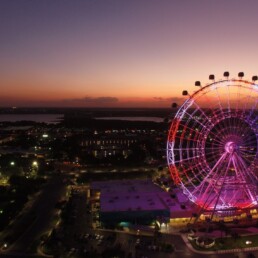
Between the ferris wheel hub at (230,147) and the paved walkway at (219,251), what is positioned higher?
the ferris wheel hub at (230,147)

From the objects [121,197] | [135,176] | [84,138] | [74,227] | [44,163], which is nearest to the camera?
[74,227]

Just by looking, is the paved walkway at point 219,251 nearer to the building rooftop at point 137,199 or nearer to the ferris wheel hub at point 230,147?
the building rooftop at point 137,199

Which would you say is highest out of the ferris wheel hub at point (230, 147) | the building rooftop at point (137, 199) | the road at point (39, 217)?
the ferris wheel hub at point (230, 147)

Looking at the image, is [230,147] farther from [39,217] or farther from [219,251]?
[39,217]

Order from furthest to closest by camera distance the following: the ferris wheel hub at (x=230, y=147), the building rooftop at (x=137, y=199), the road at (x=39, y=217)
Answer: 1. the building rooftop at (x=137, y=199)
2. the ferris wheel hub at (x=230, y=147)
3. the road at (x=39, y=217)

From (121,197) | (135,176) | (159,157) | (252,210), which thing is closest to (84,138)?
(159,157)

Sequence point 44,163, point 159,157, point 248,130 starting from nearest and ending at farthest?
point 248,130
point 44,163
point 159,157

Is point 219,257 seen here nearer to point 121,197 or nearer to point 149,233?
point 149,233

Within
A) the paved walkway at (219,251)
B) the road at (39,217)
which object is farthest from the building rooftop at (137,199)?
the road at (39,217)

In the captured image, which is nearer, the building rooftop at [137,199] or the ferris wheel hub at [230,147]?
the ferris wheel hub at [230,147]

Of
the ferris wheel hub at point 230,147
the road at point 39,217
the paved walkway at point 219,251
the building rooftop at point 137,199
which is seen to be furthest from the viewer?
the building rooftop at point 137,199

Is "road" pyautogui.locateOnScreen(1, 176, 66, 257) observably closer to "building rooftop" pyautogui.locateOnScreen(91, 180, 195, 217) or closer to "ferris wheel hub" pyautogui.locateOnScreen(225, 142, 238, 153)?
"building rooftop" pyautogui.locateOnScreen(91, 180, 195, 217)
